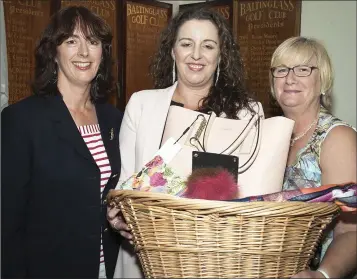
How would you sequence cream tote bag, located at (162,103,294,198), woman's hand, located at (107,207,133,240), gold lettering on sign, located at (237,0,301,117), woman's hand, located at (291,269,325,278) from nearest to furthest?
woman's hand, located at (291,269,325,278) → cream tote bag, located at (162,103,294,198) → woman's hand, located at (107,207,133,240) → gold lettering on sign, located at (237,0,301,117)

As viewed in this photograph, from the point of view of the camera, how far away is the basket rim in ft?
2.89

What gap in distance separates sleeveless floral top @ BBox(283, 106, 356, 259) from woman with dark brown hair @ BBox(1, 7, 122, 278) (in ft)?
2.01

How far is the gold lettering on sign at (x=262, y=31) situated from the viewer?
2965 millimetres

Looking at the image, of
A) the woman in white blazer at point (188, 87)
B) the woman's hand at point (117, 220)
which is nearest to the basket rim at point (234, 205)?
the woman's hand at point (117, 220)

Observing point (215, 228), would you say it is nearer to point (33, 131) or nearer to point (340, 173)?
point (340, 173)

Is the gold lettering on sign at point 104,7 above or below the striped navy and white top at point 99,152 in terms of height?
above

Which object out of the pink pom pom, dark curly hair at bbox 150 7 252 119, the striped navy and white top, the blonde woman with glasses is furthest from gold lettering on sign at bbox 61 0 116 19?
the pink pom pom

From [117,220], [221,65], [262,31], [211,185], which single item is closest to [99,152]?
[117,220]

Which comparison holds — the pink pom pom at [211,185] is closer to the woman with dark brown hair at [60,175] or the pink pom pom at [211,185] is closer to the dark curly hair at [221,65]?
the dark curly hair at [221,65]

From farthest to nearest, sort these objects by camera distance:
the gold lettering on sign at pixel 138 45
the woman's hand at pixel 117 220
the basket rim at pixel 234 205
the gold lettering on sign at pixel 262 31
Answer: the gold lettering on sign at pixel 262 31, the gold lettering on sign at pixel 138 45, the woman's hand at pixel 117 220, the basket rim at pixel 234 205

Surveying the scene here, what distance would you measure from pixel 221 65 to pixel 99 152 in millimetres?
547

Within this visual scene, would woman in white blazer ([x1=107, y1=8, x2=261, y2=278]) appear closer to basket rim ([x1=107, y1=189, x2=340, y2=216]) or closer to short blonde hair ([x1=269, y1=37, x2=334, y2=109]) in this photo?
short blonde hair ([x1=269, y1=37, x2=334, y2=109])

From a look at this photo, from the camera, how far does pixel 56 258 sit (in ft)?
4.91

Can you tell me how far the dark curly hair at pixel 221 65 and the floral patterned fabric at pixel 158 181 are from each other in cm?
44
